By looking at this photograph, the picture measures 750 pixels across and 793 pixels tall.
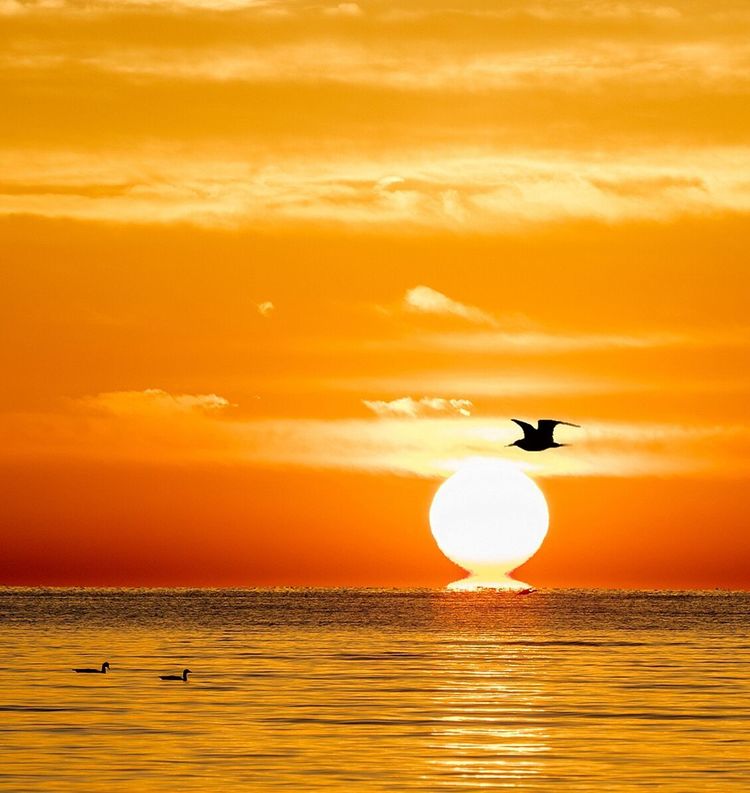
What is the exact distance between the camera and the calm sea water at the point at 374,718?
4206 cm

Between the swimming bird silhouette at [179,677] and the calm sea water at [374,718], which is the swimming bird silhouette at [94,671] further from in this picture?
the swimming bird silhouette at [179,677]

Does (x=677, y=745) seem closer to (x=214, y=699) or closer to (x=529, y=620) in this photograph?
(x=214, y=699)

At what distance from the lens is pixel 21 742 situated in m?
47.2

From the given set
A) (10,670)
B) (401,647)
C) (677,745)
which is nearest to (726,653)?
(401,647)

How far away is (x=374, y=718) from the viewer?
2122 inches

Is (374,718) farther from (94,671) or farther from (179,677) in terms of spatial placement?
(94,671)

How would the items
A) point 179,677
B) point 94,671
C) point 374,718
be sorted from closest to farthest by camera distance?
point 374,718 → point 179,677 → point 94,671

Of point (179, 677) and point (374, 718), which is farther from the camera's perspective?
point (179, 677)

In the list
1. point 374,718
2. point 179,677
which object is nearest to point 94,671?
point 179,677

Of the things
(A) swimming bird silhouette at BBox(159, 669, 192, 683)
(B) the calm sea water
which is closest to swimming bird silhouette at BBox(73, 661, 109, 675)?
(B) the calm sea water

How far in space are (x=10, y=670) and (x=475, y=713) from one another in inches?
1007

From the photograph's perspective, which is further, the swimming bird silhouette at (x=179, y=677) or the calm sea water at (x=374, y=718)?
the swimming bird silhouette at (x=179, y=677)

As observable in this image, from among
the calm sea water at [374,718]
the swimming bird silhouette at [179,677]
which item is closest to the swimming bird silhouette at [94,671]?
the calm sea water at [374,718]

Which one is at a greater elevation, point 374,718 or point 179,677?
point 179,677
